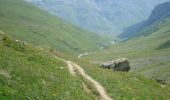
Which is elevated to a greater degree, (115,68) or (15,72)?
(115,68)

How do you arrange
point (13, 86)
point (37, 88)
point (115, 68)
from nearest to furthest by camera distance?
point (13, 86) → point (37, 88) → point (115, 68)

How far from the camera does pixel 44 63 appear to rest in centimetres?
4228

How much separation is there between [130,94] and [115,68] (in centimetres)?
2923

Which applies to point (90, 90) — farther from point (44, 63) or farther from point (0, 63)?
point (0, 63)

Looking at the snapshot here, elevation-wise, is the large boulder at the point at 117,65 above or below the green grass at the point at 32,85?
above

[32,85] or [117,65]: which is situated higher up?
[117,65]

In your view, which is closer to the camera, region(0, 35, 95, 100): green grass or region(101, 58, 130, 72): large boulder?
region(0, 35, 95, 100): green grass

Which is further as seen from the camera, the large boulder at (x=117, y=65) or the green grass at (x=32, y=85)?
the large boulder at (x=117, y=65)

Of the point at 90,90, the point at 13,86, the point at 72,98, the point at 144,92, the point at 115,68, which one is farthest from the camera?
the point at 115,68

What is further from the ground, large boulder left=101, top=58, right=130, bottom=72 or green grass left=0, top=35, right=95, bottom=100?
large boulder left=101, top=58, right=130, bottom=72

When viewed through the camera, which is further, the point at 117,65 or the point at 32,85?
the point at 117,65

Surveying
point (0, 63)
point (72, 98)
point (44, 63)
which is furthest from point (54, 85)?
point (44, 63)

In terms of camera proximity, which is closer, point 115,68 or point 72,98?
point 72,98

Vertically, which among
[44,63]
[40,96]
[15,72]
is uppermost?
[44,63]
